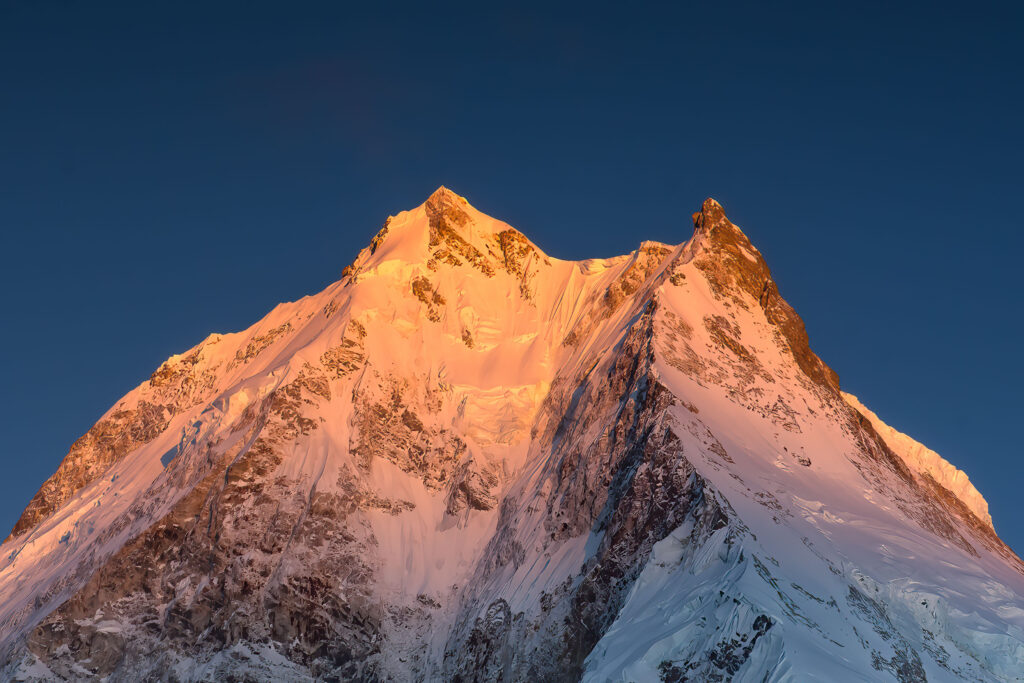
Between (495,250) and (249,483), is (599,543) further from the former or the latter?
(495,250)

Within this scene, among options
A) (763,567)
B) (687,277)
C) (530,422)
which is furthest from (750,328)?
(763,567)

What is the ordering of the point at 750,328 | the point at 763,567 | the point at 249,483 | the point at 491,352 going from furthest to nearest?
the point at 491,352 → the point at 750,328 → the point at 249,483 → the point at 763,567

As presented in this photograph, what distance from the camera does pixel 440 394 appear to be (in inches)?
6471

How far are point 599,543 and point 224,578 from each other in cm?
4078

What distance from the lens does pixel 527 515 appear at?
138 metres

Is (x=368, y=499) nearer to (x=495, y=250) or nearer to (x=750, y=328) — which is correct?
(x=750, y=328)

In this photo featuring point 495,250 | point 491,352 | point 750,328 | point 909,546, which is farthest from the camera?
point 495,250

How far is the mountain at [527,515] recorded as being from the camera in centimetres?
10519

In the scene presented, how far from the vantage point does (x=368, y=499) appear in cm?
14462

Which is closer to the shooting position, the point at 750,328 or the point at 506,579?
the point at 506,579

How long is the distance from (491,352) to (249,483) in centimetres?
4578

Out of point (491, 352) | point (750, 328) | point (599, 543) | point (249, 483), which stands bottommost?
point (249, 483)

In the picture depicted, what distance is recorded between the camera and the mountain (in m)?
105

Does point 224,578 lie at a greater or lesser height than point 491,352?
lesser
